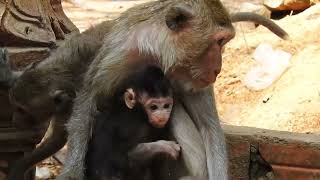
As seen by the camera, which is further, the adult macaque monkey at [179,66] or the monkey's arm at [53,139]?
the monkey's arm at [53,139]

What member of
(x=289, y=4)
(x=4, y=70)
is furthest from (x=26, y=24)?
(x=289, y=4)

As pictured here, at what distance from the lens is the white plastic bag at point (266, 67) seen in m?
8.94

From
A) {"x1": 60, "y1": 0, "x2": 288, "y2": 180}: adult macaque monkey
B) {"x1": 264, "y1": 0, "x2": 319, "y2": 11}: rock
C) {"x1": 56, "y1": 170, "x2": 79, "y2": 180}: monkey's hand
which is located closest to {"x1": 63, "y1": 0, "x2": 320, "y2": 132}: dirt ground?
{"x1": 264, "y1": 0, "x2": 319, "y2": 11}: rock

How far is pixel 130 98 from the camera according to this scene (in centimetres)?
445

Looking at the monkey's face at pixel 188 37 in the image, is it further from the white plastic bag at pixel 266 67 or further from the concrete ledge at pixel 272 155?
the white plastic bag at pixel 266 67

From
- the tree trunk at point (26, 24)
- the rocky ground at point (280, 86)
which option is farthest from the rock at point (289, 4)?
the tree trunk at point (26, 24)

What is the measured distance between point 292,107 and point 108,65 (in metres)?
4.04

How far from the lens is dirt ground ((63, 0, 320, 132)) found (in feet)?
26.2

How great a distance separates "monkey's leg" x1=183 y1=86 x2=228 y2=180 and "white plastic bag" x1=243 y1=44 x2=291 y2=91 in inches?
168

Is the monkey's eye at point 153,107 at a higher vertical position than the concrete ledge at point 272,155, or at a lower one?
higher

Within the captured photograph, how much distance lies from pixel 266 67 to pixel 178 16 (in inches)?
A: 197

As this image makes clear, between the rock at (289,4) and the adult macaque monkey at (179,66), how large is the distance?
592cm

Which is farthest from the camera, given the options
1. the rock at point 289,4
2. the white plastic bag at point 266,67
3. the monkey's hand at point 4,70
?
the rock at point 289,4

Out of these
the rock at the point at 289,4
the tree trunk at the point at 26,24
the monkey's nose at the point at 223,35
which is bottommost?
the rock at the point at 289,4
